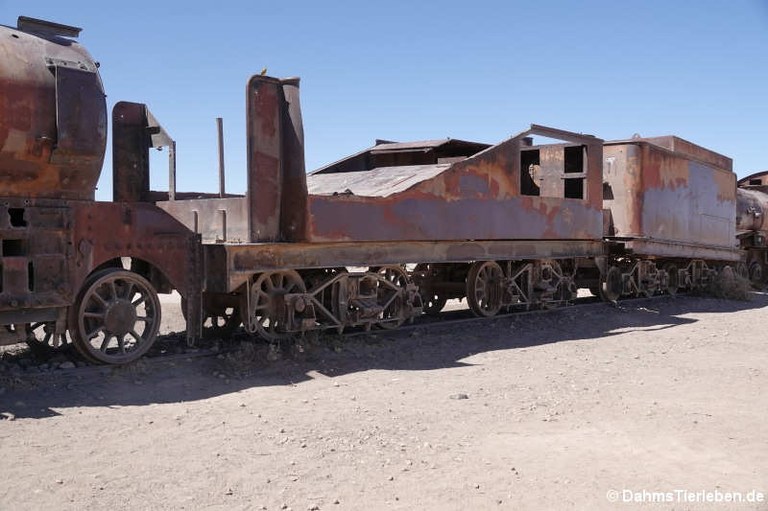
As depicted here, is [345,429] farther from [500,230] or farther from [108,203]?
[500,230]

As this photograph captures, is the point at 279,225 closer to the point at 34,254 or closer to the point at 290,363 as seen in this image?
the point at 290,363

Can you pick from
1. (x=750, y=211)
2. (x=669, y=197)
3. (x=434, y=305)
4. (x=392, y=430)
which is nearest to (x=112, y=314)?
(x=392, y=430)

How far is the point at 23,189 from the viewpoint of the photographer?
22.5 ft

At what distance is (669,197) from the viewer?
15.9m

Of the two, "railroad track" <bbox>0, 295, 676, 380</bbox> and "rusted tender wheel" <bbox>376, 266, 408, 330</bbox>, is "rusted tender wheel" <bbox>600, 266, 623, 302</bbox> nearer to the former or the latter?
"railroad track" <bbox>0, 295, 676, 380</bbox>

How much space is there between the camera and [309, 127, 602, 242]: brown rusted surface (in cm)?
931

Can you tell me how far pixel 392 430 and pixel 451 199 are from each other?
17.2 ft

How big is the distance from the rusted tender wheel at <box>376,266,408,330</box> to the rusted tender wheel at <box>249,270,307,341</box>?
A: 1457 millimetres

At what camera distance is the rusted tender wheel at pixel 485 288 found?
38.0ft

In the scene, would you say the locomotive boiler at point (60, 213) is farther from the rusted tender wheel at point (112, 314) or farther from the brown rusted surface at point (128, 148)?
the brown rusted surface at point (128, 148)

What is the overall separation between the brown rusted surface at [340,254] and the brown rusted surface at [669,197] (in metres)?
3.01

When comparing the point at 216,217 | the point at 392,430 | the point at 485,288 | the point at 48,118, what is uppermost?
the point at 48,118

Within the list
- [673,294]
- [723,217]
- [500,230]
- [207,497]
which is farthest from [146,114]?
[723,217]

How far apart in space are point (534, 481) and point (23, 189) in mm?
5179
